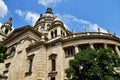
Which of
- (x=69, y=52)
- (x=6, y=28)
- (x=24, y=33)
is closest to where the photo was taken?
(x=69, y=52)

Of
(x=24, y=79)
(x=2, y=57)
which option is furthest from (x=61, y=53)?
(x=2, y=57)

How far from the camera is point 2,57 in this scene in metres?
19.2

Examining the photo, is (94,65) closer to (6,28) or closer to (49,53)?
(49,53)

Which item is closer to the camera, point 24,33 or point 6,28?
point 24,33

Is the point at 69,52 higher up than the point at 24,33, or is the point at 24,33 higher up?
the point at 24,33

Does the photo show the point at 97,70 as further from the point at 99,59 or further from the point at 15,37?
the point at 15,37

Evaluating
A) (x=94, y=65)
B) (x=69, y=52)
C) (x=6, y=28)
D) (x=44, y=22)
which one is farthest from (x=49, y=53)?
(x=6, y=28)

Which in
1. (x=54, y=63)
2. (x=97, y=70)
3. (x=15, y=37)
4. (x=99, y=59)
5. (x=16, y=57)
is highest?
(x=15, y=37)

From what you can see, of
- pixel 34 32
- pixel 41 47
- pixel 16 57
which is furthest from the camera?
pixel 34 32

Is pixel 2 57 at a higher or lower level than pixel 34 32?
lower

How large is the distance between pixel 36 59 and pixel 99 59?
11.8 m

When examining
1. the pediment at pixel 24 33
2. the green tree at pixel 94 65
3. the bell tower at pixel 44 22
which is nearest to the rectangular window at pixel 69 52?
the green tree at pixel 94 65

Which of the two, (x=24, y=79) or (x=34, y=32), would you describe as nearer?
(x=24, y=79)

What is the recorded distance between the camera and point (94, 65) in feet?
52.3
